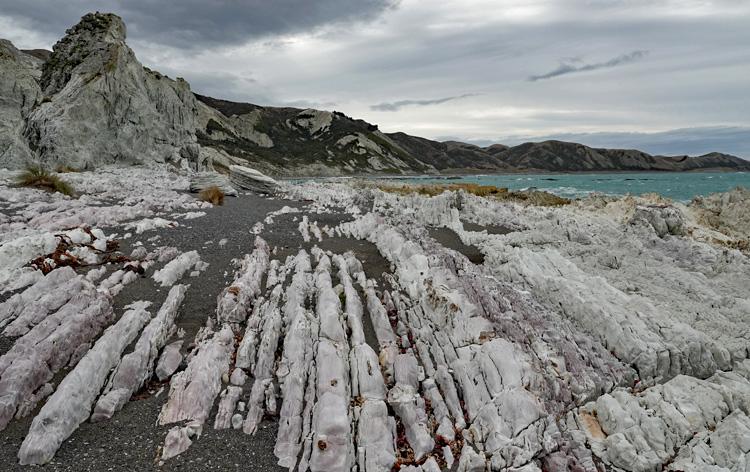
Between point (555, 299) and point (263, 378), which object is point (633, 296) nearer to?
point (555, 299)

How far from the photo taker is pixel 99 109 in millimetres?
41031

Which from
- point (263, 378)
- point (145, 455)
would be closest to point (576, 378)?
point (263, 378)

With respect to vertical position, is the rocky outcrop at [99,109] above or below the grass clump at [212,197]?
above

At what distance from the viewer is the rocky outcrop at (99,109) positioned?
1473 inches

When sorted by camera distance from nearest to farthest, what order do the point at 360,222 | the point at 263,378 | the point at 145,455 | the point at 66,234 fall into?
1. the point at 145,455
2. the point at 263,378
3. the point at 66,234
4. the point at 360,222

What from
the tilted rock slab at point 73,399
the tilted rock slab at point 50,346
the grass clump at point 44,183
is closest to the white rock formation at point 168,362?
the tilted rock slab at point 73,399

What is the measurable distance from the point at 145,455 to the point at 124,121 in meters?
46.5

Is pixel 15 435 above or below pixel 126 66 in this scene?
below

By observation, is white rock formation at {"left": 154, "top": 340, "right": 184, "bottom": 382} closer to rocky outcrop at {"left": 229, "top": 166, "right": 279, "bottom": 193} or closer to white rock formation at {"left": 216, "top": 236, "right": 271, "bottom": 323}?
white rock formation at {"left": 216, "top": 236, "right": 271, "bottom": 323}

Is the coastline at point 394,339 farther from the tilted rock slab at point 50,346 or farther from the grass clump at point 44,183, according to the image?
the grass clump at point 44,183

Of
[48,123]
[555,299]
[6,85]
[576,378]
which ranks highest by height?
[6,85]

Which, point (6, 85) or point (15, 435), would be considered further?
point (6, 85)

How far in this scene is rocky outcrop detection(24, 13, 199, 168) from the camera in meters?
37.4

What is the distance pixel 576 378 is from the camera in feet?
29.1
